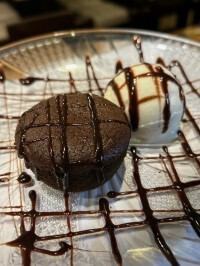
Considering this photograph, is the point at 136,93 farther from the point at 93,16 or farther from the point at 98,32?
the point at 93,16

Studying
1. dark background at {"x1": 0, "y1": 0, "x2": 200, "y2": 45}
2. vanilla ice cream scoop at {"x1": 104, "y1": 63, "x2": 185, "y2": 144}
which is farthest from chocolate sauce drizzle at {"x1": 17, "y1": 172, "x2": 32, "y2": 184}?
dark background at {"x1": 0, "y1": 0, "x2": 200, "y2": 45}

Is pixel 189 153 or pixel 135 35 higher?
pixel 135 35

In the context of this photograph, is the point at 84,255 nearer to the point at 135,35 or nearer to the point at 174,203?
the point at 174,203

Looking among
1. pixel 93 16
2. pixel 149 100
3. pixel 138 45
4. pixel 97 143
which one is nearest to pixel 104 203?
pixel 97 143

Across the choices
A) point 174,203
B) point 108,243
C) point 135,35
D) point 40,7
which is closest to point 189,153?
point 174,203

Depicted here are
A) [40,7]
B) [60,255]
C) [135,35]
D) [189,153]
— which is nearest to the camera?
[60,255]

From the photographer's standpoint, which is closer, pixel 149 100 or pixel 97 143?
pixel 97 143
